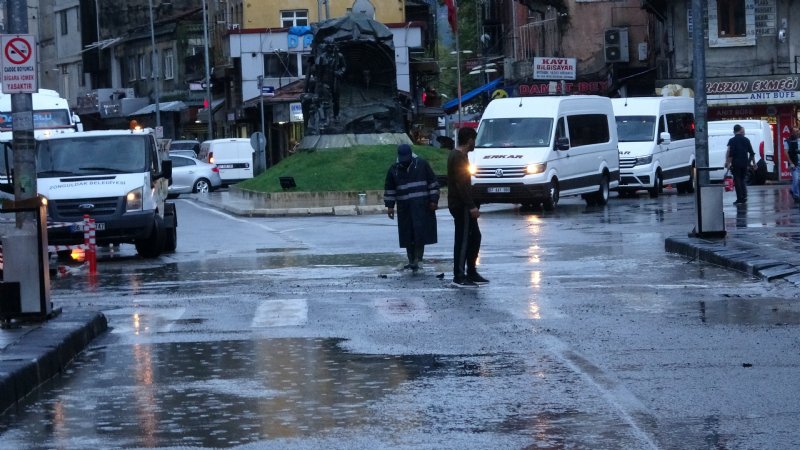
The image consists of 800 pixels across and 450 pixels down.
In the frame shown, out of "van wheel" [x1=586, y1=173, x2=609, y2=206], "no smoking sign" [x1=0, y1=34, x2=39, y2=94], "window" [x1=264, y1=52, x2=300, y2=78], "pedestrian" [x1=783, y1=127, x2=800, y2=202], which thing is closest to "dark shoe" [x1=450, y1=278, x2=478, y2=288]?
"no smoking sign" [x1=0, y1=34, x2=39, y2=94]

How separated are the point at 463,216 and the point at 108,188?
26.4ft

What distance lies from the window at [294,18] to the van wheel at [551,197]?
1886 inches

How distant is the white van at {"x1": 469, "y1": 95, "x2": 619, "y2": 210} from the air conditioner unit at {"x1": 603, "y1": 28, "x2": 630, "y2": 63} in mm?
24839

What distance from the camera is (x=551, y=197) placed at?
3412cm

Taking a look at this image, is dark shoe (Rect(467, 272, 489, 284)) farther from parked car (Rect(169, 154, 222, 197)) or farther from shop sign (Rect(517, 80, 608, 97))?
shop sign (Rect(517, 80, 608, 97))

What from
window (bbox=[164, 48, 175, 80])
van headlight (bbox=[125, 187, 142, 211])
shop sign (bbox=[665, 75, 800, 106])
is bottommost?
van headlight (bbox=[125, 187, 142, 211])

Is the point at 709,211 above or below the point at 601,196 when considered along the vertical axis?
above

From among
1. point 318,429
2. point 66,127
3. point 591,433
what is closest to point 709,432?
point 591,433

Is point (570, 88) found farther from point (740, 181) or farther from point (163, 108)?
point (163, 108)

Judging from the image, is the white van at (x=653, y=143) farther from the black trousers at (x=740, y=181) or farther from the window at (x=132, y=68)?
the window at (x=132, y=68)

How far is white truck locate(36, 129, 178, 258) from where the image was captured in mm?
23469

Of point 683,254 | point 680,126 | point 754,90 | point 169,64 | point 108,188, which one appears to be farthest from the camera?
point 169,64

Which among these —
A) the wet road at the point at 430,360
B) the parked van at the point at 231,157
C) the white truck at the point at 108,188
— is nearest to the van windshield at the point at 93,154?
the white truck at the point at 108,188

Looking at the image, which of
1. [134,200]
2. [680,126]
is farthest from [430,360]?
[680,126]
